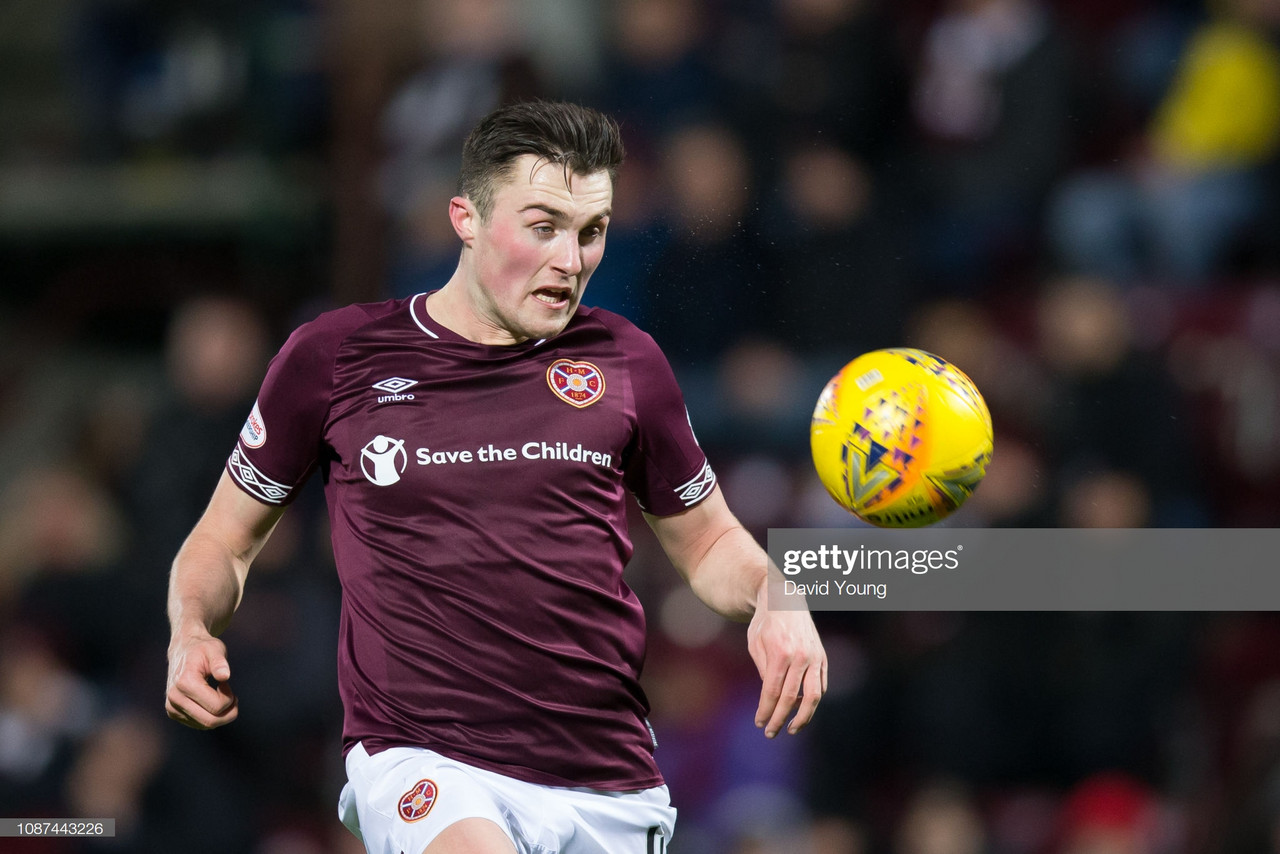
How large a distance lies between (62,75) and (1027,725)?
8090 mm

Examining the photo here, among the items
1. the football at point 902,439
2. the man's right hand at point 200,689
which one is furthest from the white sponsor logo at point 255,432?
the football at point 902,439

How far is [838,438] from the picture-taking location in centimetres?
401

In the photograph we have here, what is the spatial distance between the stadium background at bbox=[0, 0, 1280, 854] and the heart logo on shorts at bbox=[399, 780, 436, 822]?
4.91ft

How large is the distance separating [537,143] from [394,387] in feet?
2.21

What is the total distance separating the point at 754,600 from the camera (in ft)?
12.5

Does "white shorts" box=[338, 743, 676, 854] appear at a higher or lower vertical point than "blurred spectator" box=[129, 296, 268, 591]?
lower

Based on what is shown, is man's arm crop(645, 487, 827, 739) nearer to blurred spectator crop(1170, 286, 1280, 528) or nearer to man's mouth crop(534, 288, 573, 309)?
man's mouth crop(534, 288, 573, 309)

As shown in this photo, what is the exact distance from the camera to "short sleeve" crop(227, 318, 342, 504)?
3934 millimetres

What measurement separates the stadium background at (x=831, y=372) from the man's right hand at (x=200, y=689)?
1.66 metres

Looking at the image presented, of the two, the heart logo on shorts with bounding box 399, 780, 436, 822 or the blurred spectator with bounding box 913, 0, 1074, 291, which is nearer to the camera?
the heart logo on shorts with bounding box 399, 780, 436, 822

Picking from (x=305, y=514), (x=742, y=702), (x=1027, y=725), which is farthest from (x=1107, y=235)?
(x=305, y=514)

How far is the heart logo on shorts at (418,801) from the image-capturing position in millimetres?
3514

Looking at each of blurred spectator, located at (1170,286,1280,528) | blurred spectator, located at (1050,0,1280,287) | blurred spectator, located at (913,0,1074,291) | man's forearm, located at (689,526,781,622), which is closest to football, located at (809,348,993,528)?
man's forearm, located at (689,526,781,622)

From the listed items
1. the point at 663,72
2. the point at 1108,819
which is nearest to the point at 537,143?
the point at 663,72
